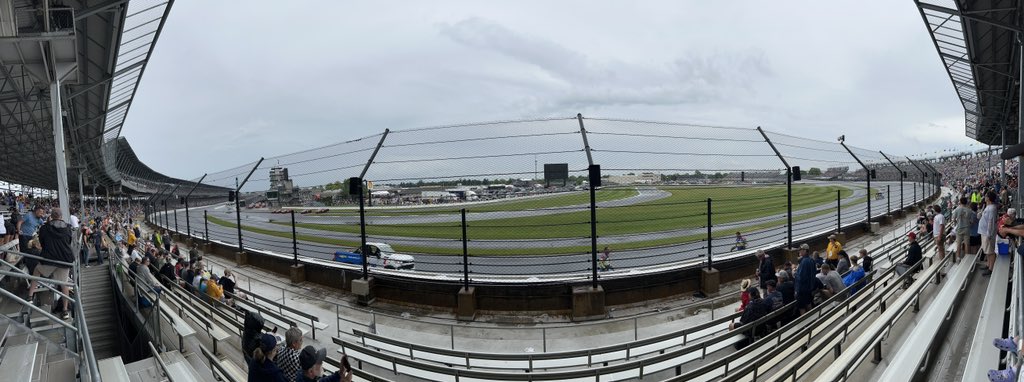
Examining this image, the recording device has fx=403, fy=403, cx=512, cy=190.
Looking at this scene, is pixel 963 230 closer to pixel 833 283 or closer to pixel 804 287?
pixel 833 283

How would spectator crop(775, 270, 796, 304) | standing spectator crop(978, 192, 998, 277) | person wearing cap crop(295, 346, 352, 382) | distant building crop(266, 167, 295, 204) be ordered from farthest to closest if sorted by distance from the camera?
1. distant building crop(266, 167, 295, 204)
2. spectator crop(775, 270, 796, 304)
3. standing spectator crop(978, 192, 998, 277)
4. person wearing cap crop(295, 346, 352, 382)

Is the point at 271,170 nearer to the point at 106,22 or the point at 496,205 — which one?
the point at 496,205

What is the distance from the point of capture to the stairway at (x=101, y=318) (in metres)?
9.83

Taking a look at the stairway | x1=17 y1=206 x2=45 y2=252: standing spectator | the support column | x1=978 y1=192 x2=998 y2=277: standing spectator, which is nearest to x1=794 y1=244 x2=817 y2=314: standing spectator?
x1=978 y1=192 x2=998 y2=277: standing spectator

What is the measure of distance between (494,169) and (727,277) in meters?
5.14

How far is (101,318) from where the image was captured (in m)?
10.3

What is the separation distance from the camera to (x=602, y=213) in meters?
26.9

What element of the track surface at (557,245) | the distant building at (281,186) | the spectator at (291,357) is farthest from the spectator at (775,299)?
the distant building at (281,186)

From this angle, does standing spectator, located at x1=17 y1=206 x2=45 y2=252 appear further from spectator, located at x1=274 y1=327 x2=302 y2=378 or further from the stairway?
spectator, located at x1=274 y1=327 x2=302 y2=378

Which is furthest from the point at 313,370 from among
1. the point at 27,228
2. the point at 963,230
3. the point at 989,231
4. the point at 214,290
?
the point at 27,228

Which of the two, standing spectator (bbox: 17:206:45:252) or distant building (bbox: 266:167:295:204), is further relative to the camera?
distant building (bbox: 266:167:295:204)

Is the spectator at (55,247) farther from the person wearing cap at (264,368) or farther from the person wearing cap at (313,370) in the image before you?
the person wearing cap at (313,370)

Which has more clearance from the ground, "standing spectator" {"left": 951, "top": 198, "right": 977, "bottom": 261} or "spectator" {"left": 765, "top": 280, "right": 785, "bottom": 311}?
"standing spectator" {"left": 951, "top": 198, "right": 977, "bottom": 261}

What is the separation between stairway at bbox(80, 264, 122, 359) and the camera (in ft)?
32.2
